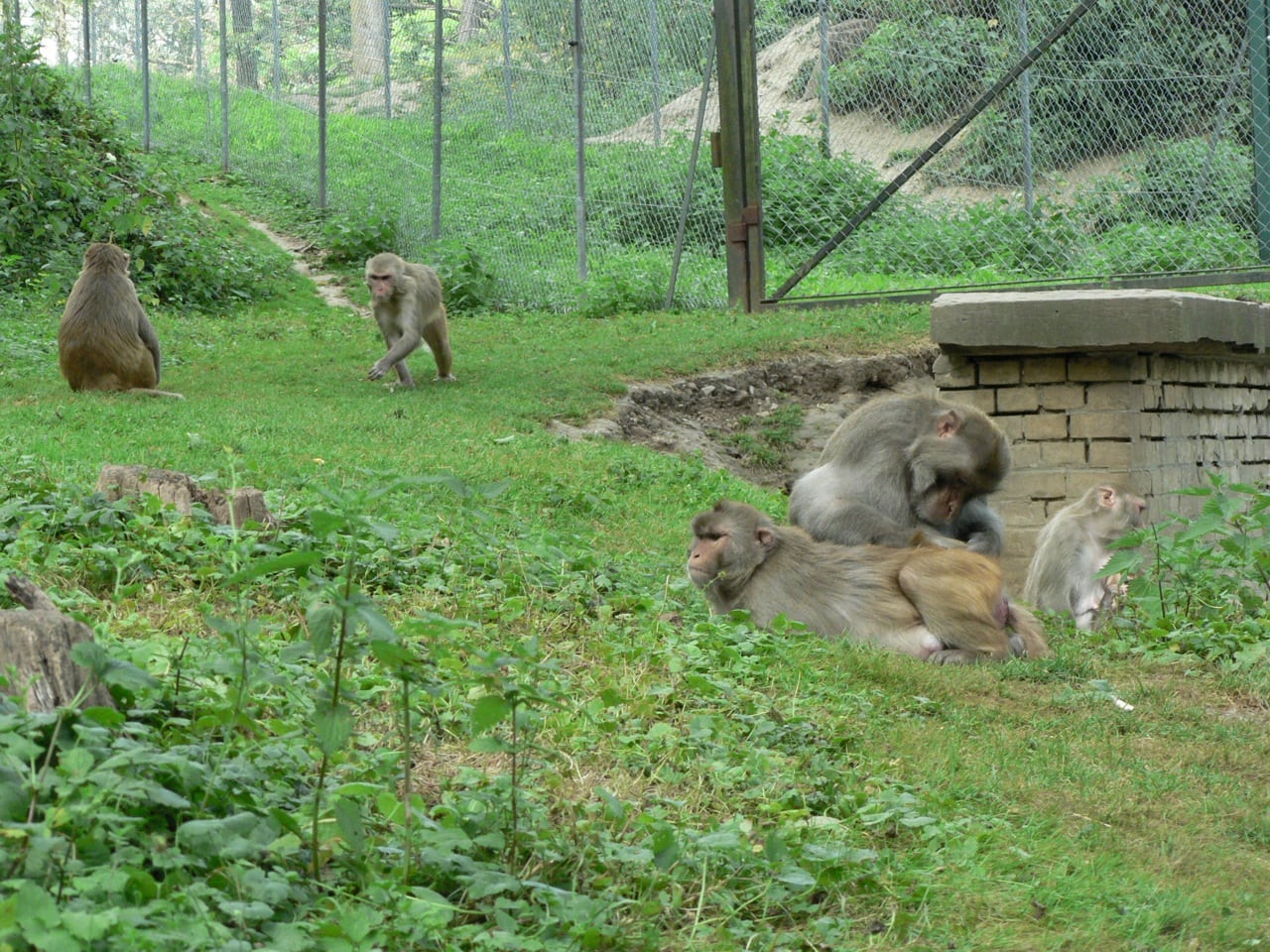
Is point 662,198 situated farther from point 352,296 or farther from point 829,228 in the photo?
point 352,296

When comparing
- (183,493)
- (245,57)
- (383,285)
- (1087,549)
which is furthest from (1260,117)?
(245,57)

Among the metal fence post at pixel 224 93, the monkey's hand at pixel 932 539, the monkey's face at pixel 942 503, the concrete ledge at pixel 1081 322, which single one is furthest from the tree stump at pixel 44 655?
the metal fence post at pixel 224 93

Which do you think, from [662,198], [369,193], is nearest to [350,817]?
[662,198]

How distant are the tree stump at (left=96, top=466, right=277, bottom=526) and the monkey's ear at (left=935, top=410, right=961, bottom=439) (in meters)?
3.13

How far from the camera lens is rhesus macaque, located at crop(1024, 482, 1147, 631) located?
7809mm

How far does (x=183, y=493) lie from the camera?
6273 millimetres

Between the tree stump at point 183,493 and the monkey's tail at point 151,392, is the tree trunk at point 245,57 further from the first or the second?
the tree stump at point 183,493

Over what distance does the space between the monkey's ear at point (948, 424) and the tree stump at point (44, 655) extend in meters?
4.60

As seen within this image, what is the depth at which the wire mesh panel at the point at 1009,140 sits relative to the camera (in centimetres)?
1412

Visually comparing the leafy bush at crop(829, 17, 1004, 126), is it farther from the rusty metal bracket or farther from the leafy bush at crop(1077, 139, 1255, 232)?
the leafy bush at crop(1077, 139, 1255, 232)

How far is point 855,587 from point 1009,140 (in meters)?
9.55

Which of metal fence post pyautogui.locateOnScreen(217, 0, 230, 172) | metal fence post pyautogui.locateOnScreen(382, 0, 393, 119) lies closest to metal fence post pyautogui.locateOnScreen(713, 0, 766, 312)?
metal fence post pyautogui.locateOnScreen(382, 0, 393, 119)

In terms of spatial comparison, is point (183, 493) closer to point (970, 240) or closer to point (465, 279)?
point (970, 240)

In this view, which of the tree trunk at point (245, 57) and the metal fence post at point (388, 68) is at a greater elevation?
the tree trunk at point (245, 57)
